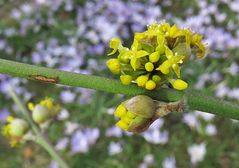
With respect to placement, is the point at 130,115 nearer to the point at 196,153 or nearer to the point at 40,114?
the point at 40,114

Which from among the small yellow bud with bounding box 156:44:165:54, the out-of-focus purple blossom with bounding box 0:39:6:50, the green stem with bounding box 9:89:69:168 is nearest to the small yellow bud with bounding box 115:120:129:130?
the small yellow bud with bounding box 156:44:165:54

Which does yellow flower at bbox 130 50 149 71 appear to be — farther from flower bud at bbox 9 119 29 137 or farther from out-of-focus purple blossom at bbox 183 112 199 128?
out-of-focus purple blossom at bbox 183 112 199 128

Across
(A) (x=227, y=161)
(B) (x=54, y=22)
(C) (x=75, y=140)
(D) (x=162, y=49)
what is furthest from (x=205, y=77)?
(D) (x=162, y=49)

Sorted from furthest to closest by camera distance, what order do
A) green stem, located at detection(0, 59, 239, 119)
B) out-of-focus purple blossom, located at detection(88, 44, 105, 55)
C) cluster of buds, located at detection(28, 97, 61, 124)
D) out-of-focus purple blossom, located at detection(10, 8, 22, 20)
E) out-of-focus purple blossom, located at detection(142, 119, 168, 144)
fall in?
out-of-focus purple blossom, located at detection(10, 8, 22, 20), out-of-focus purple blossom, located at detection(88, 44, 105, 55), out-of-focus purple blossom, located at detection(142, 119, 168, 144), cluster of buds, located at detection(28, 97, 61, 124), green stem, located at detection(0, 59, 239, 119)

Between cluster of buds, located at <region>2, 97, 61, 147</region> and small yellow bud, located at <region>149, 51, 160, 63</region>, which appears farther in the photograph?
cluster of buds, located at <region>2, 97, 61, 147</region>

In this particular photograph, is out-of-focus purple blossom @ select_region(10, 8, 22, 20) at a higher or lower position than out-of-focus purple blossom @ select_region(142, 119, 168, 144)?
higher

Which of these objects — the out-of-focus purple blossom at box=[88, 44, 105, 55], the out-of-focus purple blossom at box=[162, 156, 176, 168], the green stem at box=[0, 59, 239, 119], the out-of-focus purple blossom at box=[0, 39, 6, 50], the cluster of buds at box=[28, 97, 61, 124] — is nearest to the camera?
the green stem at box=[0, 59, 239, 119]

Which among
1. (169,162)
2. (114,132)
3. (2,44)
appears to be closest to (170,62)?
(169,162)
